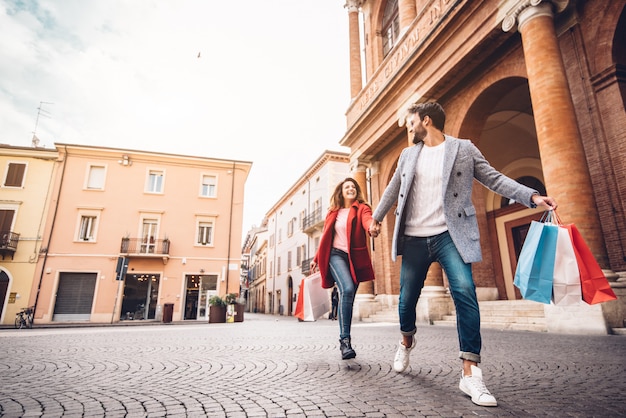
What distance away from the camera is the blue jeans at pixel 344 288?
11.6 feet

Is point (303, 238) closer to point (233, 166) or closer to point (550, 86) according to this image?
point (233, 166)

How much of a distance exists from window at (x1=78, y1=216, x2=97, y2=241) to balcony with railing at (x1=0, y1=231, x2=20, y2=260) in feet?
10.8

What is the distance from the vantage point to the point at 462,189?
8.23ft

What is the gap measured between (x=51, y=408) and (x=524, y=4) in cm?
946

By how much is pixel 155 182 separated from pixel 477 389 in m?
24.7

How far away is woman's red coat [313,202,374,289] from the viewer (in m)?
3.66

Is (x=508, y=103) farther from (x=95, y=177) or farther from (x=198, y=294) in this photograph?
(x=95, y=177)

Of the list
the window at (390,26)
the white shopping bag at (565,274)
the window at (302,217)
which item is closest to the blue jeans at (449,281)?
the white shopping bag at (565,274)

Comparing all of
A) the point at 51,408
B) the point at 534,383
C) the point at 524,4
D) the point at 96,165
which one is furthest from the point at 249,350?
the point at 96,165

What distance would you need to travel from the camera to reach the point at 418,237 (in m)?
2.62

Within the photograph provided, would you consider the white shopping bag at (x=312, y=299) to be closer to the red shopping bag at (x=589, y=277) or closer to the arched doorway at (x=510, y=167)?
the red shopping bag at (x=589, y=277)

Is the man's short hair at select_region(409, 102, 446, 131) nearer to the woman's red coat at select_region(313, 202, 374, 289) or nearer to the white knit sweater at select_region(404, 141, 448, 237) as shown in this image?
the white knit sweater at select_region(404, 141, 448, 237)

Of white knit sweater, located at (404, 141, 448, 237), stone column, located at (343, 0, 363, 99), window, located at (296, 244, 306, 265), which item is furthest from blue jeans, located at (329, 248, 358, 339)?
window, located at (296, 244, 306, 265)

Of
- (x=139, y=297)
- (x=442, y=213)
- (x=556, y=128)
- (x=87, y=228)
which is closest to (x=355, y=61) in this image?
(x=556, y=128)
